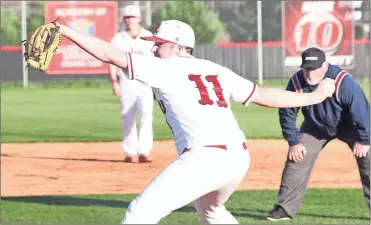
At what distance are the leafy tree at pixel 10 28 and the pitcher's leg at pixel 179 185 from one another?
93.1 feet

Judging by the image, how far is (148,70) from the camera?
6.05m

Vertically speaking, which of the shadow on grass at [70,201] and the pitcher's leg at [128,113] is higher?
the pitcher's leg at [128,113]

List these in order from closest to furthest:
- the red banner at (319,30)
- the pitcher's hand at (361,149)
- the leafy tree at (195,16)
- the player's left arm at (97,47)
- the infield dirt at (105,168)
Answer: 1. the player's left arm at (97,47)
2. the pitcher's hand at (361,149)
3. the infield dirt at (105,168)
4. the red banner at (319,30)
5. the leafy tree at (195,16)

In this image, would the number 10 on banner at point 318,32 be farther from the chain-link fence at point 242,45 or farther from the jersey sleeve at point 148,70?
the jersey sleeve at point 148,70

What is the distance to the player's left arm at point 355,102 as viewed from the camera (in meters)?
8.78

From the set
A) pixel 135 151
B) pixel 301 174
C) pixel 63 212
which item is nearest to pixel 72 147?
pixel 135 151

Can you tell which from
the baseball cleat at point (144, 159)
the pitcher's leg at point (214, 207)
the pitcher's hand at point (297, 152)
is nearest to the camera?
the pitcher's leg at point (214, 207)

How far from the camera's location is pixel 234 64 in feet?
114

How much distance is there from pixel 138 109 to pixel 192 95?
7.40 m

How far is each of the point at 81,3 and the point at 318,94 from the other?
94.5 ft

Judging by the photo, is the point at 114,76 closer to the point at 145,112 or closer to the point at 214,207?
the point at 145,112

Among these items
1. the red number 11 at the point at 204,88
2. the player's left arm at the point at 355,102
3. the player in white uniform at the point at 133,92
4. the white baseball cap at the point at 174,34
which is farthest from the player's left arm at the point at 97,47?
the player in white uniform at the point at 133,92

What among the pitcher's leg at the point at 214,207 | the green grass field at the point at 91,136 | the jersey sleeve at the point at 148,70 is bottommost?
the green grass field at the point at 91,136

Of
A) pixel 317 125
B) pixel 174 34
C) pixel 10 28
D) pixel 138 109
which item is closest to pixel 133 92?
pixel 138 109
